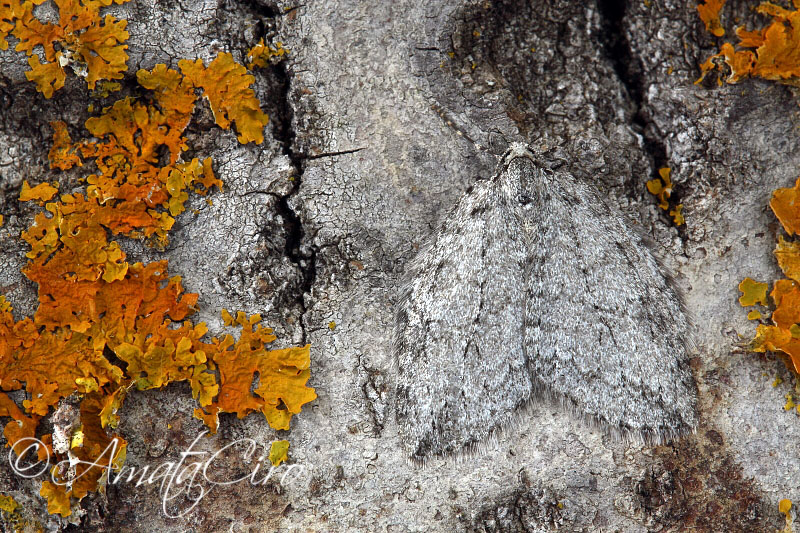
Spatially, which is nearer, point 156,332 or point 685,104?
point 156,332

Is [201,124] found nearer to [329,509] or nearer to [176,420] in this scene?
[176,420]

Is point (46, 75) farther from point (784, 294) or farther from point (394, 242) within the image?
point (784, 294)

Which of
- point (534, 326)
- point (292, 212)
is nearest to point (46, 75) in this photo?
point (292, 212)

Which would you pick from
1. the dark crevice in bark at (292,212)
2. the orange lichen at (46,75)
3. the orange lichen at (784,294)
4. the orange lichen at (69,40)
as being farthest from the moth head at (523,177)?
the orange lichen at (46,75)

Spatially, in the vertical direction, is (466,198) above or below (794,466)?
above

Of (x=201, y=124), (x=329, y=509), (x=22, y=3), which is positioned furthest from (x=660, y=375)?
(x=22, y=3)

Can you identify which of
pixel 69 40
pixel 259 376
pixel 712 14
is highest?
pixel 69 40

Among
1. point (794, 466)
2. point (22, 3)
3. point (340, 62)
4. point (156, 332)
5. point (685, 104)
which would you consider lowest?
point (794, 466)
